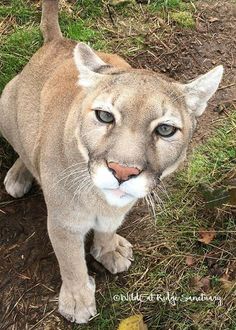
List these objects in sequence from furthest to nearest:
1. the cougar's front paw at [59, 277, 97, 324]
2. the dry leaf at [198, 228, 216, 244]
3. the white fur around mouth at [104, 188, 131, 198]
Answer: the dry leaf at [198, 228, 216, 244] → the cougar's front paw at [59, 277, 97, 324] → the white fur around mouth at [104, 188, 131, 198]

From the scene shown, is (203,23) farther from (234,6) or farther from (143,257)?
(143,257)

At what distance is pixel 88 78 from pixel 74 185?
42 cm

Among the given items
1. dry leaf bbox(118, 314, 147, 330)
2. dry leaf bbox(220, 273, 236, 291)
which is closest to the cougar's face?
dry leaf bbox(118, 314, 147, 330)

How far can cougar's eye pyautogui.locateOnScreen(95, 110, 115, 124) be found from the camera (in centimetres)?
215

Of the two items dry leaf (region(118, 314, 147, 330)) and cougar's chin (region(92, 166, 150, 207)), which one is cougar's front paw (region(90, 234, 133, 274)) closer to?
dry leaf (region(118, 314, 147, 330))

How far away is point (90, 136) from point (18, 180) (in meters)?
1.20

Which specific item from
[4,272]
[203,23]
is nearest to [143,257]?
[4,272]

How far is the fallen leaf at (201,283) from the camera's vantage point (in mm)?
3068

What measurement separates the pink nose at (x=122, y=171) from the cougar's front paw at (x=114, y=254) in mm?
1032

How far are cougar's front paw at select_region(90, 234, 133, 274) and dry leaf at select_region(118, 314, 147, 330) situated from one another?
0.31 m

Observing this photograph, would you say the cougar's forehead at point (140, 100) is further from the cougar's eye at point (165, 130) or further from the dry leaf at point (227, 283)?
the dry leaf at point (227, 283)

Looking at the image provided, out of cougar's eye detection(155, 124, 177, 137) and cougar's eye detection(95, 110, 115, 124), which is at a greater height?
cougar's eye detection(95, 110, 115, 124)

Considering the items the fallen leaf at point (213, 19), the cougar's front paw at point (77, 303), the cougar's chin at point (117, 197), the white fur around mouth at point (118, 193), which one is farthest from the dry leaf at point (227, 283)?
the fallen leaf at point (213, 19)

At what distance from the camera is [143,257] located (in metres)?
3.20
